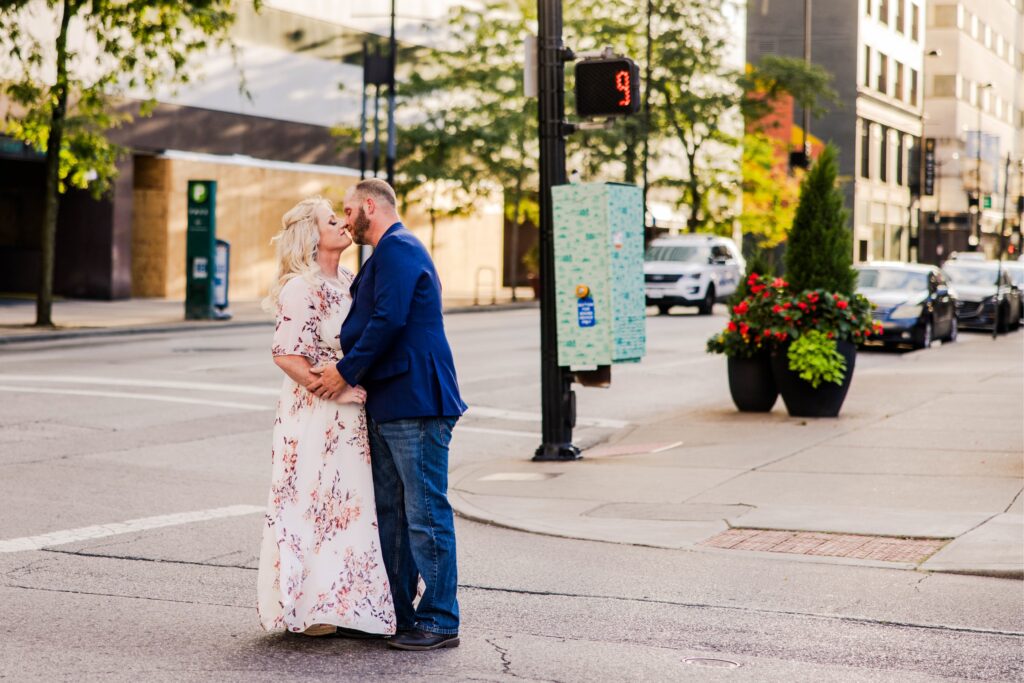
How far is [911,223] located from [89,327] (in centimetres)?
6105

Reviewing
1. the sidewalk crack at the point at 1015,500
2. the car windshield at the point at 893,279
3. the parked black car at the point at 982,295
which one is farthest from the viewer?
the parked black car at the point at 982,295

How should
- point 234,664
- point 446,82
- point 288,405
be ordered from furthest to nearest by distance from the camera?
point 446,82 → point 288,405 → point 234,664

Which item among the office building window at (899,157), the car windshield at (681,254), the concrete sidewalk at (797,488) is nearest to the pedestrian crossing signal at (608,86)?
the concrete sidewalk at (797,488)

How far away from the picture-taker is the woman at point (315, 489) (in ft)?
19.4

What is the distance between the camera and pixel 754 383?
49.8ft

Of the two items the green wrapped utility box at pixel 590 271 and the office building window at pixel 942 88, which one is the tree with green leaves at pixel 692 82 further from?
the office building window at pixel 942 88

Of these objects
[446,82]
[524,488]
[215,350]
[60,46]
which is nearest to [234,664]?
[524,488]

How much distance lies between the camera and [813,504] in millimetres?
9633

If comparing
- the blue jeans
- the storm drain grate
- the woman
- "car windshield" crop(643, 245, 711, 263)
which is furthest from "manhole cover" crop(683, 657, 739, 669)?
"car windshield" crop(643, 245, 711, 263)

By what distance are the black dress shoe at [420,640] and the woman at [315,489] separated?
66 mm

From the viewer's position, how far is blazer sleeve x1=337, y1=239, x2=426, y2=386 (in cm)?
576

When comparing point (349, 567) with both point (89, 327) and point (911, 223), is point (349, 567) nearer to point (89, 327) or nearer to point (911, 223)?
point (89, 327)

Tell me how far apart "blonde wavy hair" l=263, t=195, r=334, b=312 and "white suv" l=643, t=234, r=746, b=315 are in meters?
28.9

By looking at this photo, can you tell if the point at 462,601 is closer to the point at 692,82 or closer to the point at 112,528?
the point at 112,528
